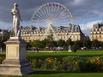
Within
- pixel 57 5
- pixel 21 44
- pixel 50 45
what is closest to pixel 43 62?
pixel 21 44

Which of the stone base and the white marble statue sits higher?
the white marble statue

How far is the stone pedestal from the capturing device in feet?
82.9

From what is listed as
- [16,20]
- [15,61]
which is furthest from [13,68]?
[16,20]

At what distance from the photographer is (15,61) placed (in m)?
25.6

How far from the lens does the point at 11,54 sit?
26031 millimetres

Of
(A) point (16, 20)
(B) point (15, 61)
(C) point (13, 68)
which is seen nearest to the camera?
(C) point (13, 68)

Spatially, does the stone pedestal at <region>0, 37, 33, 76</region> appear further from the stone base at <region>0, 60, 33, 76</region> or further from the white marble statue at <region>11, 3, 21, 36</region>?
the white marble statue at <region>11, 3, 21, 36</region>

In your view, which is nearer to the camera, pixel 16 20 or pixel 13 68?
pixel 13 68

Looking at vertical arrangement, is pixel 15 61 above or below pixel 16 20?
below

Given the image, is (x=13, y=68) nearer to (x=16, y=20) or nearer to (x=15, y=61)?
(x=15, y=61)

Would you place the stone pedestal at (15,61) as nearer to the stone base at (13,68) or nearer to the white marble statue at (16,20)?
the stone base at (13,68)

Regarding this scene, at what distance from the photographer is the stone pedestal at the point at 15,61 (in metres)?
25.3

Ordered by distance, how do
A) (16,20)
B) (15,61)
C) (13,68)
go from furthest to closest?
(16,20) → (15,61) → (13,68)

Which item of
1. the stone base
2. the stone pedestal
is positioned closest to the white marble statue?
the stone pedestal
